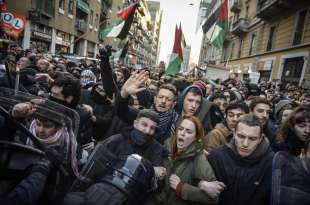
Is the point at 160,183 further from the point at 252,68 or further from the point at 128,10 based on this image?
the point at 252,68

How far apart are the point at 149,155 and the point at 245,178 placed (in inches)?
30.9

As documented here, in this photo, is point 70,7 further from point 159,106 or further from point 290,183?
point 290,183

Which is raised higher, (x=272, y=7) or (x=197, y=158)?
(x=272, y=7)

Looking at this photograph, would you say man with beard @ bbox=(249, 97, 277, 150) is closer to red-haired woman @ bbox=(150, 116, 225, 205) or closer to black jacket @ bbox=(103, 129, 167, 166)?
red-haired woman @ bbox=(150, 116, 225, 205)

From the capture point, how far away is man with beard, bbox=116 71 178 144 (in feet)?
10.0

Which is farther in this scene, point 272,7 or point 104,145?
point 272,7

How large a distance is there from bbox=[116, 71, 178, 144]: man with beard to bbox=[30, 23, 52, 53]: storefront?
1567 centimetres

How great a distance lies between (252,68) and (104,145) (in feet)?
76.0

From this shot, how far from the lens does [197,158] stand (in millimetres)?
2375

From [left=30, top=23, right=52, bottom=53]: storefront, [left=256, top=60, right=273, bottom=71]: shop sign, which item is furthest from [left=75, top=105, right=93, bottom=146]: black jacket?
[left=256, top=60, right=273, bottom=71]: shop sign

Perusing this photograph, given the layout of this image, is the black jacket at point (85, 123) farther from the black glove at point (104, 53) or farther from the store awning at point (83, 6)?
the store awning at point (83, 6)

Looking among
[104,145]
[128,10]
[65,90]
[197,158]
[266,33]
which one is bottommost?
[197,158]

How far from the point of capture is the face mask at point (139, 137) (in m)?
2.28

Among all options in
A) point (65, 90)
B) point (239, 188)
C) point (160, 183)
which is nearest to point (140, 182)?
point (160, 183)
